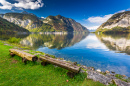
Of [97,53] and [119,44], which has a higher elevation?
[119,44]

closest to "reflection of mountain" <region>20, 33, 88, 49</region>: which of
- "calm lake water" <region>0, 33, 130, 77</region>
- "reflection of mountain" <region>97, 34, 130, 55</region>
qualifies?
"calm lake water" <region>0, 33, 130, 77</region>

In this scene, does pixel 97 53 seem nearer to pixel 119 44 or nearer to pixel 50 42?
pixel 119 44

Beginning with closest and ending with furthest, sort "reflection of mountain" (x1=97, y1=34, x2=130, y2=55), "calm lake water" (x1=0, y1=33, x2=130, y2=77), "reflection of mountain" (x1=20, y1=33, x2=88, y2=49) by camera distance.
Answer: "calm lake water" (x1=0, y1=33, x2=130, y2=77) → "reflection of mountain" (x1=97, y1=34, x2=130, y2=55) → "reflection of mountain" (x1=20, y1=33, x2=88, y2=49)

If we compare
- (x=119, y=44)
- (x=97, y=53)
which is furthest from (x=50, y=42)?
(x=119, y=44)

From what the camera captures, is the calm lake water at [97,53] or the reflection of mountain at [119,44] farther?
the reflection of mountain at [119,44]

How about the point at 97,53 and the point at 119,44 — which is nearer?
the point at 97,53

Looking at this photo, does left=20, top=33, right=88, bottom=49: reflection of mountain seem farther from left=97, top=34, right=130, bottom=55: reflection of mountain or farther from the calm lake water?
left=97, top=34, right=130, bottom=55: reflection of mountain

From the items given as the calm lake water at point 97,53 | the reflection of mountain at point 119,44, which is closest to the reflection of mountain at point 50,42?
the calm lake water at point 97,53

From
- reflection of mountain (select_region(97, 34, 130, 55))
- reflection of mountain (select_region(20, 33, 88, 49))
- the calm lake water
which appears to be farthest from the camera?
reflection of mountain (select_region(20, 33, 88, 49))

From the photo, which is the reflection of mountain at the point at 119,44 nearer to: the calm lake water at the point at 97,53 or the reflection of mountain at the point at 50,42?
the calm lake water at the point at 97,53

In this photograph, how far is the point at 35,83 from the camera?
788cm

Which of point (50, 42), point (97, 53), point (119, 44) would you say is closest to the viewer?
point (97, 53)

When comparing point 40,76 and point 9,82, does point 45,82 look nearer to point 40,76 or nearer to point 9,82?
point 40,76

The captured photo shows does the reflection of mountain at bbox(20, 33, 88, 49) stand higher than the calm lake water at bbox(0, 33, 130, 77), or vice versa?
the reflection of mountain at bbox(20, 33, 88, 49)
